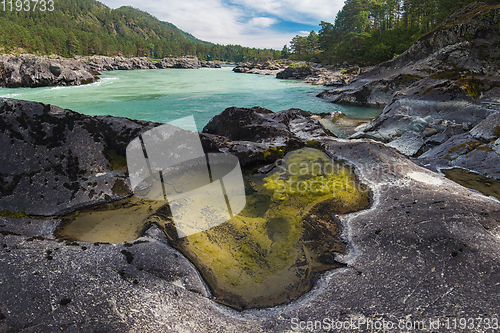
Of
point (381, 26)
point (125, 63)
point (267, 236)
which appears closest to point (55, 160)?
point (267, 236)

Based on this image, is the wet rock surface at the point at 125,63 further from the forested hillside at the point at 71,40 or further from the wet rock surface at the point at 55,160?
the wet rock surface at the point at 55,160

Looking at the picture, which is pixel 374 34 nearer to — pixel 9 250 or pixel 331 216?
pixel 331 216

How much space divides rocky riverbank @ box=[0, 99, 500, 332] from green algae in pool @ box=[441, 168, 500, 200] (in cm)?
100

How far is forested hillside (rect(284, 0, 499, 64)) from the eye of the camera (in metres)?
41.3

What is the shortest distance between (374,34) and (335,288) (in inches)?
2692

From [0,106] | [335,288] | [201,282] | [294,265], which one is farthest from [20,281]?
[0,106]

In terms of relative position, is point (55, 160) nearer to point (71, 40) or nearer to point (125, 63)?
point (125, 63)

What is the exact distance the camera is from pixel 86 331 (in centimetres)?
229

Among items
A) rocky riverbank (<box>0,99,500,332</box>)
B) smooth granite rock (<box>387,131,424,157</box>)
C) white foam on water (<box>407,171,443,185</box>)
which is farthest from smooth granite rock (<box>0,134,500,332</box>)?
smooth granite rock (<box>387,131,424,157</box>)

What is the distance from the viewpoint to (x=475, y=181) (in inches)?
247

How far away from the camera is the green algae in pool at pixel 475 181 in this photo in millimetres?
5707

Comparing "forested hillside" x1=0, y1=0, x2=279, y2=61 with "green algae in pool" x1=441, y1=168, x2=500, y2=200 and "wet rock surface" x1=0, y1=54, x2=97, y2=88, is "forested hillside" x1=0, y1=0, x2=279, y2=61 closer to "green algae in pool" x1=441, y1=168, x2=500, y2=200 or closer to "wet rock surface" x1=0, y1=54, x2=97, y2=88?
"wet rock surface" x1=0, y1=54, x2=97, y2=88

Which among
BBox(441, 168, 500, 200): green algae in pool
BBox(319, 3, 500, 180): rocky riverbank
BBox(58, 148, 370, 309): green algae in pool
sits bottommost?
BBox(58, 148, 370, 309): green algae in pool

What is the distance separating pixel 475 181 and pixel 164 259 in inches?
301
